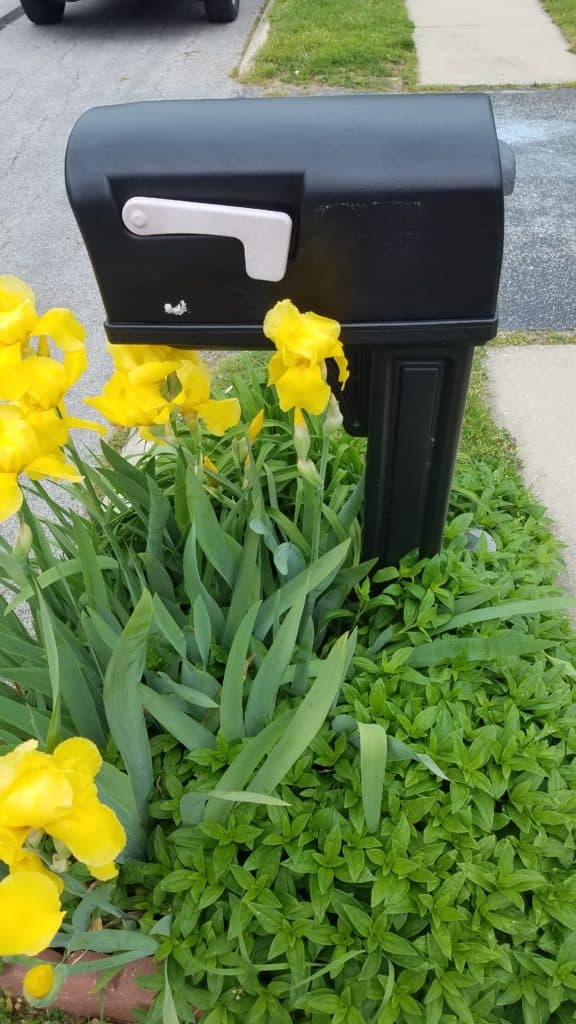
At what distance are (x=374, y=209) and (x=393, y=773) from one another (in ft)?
2.99

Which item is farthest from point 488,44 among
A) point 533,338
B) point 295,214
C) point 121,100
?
point 295,214

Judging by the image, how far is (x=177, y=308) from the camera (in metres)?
1.14

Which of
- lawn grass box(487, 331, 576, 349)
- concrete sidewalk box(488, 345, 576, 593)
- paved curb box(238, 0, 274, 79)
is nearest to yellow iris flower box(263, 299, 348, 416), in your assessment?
concrete sidewalk box(488, 345, 576, 593)

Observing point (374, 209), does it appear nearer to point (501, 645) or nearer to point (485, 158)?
point (485, 158)

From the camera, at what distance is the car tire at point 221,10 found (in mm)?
6523

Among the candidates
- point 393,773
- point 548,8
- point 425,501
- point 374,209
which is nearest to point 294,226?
point 374,209

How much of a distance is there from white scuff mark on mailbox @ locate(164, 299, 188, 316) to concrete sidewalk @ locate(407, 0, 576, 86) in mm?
4669

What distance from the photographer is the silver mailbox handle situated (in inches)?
40.5

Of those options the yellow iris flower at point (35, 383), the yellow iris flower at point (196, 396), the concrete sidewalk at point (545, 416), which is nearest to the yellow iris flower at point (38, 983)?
the yellow iris flower at point (35, 383)

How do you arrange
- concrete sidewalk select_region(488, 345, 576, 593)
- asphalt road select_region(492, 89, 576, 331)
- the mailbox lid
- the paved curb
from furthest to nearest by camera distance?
the paved curb
asphalt road select_region(492, 89, 576, 331)
concrete sidewalk select_region(488, 345, 576, 593)
the mailbox lid

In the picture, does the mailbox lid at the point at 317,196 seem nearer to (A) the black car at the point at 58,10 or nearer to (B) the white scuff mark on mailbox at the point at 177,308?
(B) the white scuff mark on mailbox at the point at 177,308

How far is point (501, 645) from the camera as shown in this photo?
1393 millimetres

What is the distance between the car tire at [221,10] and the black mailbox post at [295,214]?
21.6 ft

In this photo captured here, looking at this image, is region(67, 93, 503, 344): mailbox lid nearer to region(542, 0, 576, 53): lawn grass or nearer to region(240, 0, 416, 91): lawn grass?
region(240, 0, 416, 91): lawn grass
